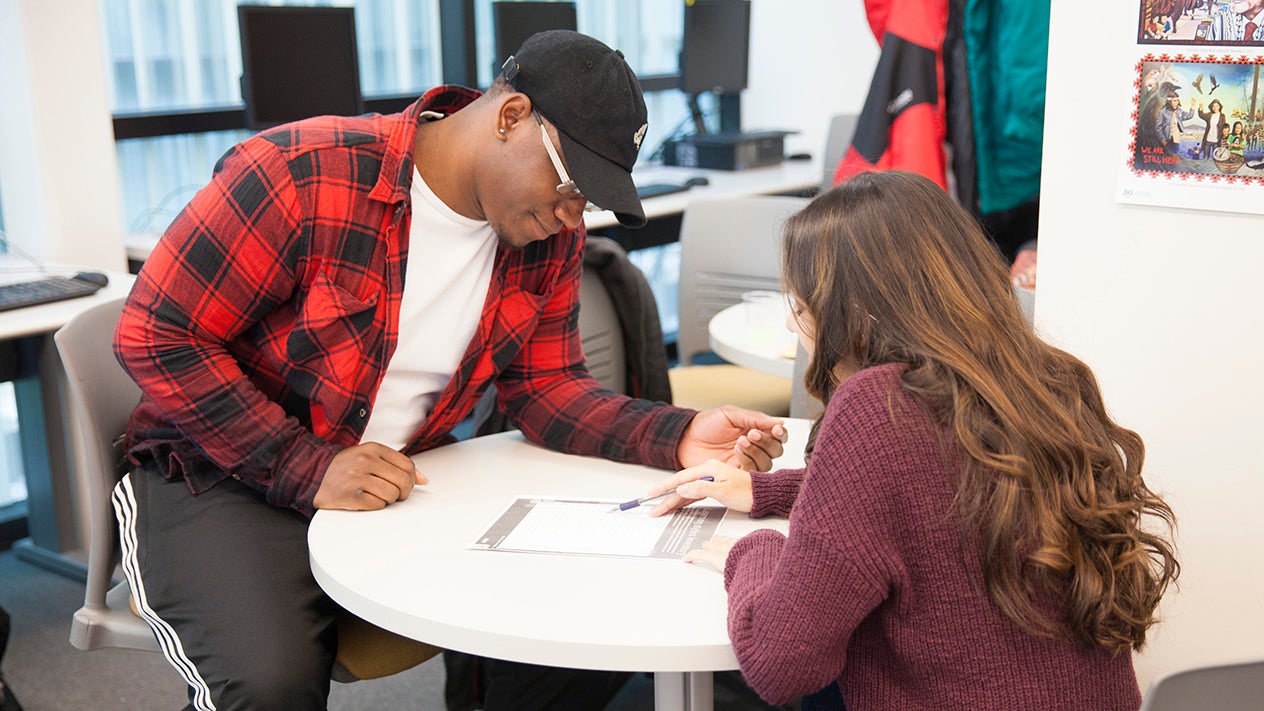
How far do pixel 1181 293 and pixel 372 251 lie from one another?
109 centimetres

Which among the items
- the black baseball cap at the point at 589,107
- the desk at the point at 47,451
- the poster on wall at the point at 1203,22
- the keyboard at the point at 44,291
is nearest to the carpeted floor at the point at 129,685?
the desk at the point at 47,451

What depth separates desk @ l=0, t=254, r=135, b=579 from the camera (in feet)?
9.31

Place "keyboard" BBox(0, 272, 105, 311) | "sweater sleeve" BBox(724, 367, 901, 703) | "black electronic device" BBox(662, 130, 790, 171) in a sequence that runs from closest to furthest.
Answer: "sweater sleeve" BBox(724, 367, 901, 703)
"keyboard" BBox(0, 272, 105, 311)
"black electronic device" BBox(662, 130, 790, 171)

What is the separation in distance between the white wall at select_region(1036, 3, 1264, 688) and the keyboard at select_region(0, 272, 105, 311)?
81.8 inches

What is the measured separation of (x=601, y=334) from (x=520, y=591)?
118 cm

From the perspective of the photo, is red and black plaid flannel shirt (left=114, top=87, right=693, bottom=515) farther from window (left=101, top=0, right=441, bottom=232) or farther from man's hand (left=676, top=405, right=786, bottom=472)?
window (left=101, top=0, right=441, bottom=232)

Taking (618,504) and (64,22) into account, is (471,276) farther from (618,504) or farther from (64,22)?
(64,22)

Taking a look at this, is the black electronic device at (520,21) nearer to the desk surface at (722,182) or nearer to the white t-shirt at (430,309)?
the desk surface at (722,182)

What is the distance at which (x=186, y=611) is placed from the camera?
5.01 ft

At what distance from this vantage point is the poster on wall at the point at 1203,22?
55.8 inches

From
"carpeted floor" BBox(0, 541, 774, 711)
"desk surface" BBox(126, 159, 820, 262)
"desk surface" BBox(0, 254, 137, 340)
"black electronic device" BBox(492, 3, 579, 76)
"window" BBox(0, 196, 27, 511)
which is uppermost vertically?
"black electronic device" BBox(492, 3, 579, 76)

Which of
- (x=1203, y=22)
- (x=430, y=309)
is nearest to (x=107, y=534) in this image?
(x=430, y=309)

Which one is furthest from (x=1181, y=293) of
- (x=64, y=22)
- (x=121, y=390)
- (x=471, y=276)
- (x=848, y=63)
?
(x=848, y=63)

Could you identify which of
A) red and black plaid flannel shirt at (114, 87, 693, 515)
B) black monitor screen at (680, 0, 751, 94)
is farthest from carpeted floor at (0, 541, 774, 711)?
black monitor screen at (680, 0, 751, 94)
